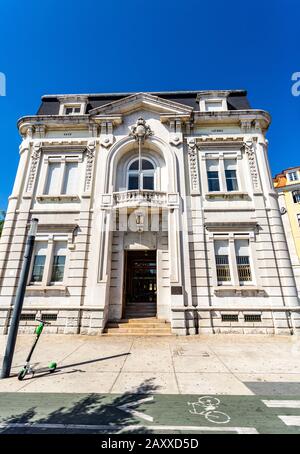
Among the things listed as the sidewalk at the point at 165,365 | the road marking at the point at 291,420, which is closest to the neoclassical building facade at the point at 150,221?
the sidewalk at the point at 165,365

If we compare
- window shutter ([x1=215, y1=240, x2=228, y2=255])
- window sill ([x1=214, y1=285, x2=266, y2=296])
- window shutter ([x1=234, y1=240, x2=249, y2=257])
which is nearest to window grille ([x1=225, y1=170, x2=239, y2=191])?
window shutter ([x1=234, y1=240, x2=249, y2=257])

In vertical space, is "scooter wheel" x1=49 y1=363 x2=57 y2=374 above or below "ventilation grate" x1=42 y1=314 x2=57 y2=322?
below

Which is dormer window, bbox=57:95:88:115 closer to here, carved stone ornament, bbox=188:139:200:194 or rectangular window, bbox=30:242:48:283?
carved stone ornament, bbox=188:139:200:194

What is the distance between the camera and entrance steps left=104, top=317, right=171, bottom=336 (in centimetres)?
967

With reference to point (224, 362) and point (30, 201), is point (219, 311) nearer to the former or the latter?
point (224, 362)

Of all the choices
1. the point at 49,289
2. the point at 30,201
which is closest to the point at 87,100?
the point at 30,201

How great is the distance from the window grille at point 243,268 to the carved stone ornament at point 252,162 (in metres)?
4.25

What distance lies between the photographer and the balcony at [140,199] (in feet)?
38.0

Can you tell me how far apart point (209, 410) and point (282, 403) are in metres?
1.49

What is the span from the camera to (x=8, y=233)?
1186 centimetres

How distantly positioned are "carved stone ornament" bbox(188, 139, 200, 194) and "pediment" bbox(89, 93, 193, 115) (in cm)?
237

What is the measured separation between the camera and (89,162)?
13055mm

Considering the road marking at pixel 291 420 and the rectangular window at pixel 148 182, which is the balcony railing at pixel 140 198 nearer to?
the rectangular window at pixel 148 182
